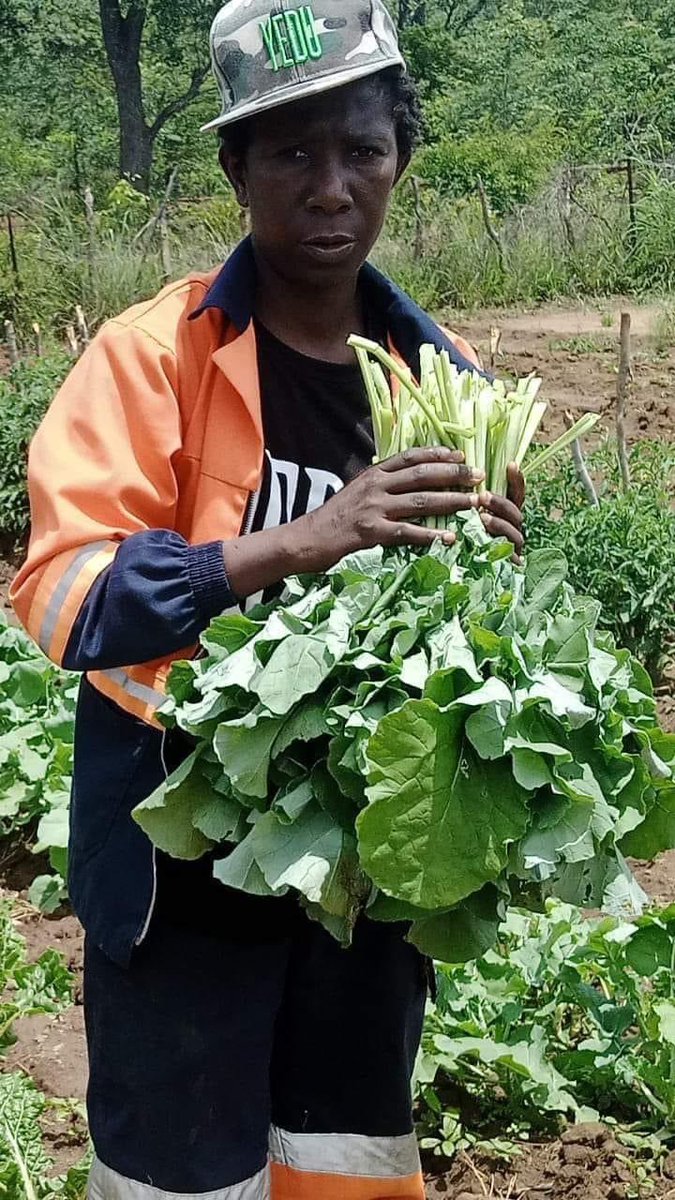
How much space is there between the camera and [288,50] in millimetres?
1684

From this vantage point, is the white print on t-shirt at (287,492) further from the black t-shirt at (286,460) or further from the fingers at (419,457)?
the fingers at (419,457)

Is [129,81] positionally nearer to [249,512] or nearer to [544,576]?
[249,512]

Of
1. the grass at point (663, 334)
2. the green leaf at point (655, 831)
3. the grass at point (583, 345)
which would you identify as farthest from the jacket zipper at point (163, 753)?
the grass at point (583, 345)

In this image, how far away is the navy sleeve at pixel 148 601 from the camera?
154cm

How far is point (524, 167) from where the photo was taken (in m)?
17.5

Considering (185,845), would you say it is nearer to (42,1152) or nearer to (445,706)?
(445,706)

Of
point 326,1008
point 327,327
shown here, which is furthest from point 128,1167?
point 327,327

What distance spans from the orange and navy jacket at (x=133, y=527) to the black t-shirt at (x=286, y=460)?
0.06 meters

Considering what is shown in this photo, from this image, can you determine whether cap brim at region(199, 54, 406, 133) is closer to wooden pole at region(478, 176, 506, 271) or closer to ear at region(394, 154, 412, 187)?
ear at region(394, 154, 412, 187)

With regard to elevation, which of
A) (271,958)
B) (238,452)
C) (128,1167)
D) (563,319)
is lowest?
(563,319)

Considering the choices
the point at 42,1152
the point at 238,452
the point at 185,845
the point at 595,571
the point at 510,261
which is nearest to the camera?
the point at 185,845

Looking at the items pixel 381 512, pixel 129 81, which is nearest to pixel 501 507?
pixel 381 512

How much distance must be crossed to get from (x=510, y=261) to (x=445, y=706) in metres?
13.0

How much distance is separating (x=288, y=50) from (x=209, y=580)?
69 cm
